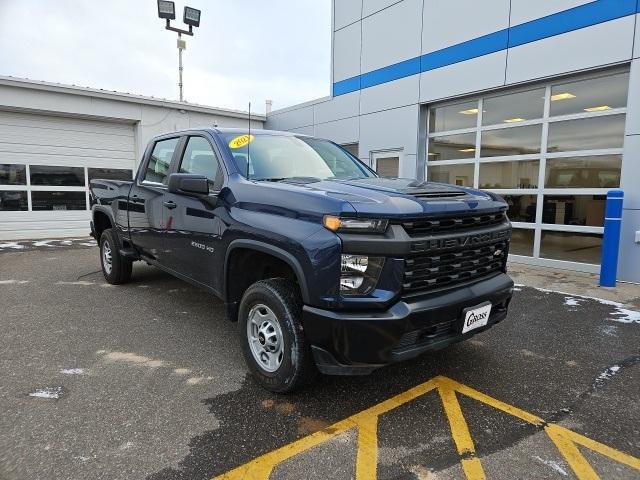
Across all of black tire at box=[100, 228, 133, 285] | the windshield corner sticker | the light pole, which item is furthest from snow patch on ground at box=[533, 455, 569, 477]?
the light pole

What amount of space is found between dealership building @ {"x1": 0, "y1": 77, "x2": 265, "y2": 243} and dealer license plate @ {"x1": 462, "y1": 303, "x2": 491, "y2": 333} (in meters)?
11.7

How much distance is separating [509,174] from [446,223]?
20.5 ft

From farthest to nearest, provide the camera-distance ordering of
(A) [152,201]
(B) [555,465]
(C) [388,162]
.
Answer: (C) [388,162], (A) [152,201], (B) [555,465]

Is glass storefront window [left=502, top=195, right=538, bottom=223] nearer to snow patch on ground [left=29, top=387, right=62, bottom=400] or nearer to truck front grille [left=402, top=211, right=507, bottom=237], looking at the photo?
truck front grille [left=402, top=211, right=507, bottom=237]

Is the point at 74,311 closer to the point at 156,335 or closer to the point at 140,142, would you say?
the point at 156,335

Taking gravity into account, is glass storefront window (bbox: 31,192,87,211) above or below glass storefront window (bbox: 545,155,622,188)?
below

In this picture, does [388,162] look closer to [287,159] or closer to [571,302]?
[571,302]

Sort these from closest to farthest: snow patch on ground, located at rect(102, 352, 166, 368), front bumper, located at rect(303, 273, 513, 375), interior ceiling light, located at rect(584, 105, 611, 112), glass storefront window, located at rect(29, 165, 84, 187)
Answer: front bumper, located at rect(303, 273, 513, 375) < snow patch on ground, located at rect(102, 352, 166, 368) < interior ceiling light, located at rect(584, 105, 611, 112) < glass storefront window, located at rect(29, 165, 84, 187)

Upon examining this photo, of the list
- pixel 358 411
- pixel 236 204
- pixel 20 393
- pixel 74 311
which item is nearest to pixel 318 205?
pixel 236 204

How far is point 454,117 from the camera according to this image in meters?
9.01

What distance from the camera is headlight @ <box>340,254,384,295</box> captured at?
7.91 feet

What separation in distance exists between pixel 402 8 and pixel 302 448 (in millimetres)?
9759

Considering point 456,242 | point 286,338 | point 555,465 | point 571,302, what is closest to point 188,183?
point 286,338

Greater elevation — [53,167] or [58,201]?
[53,167]
